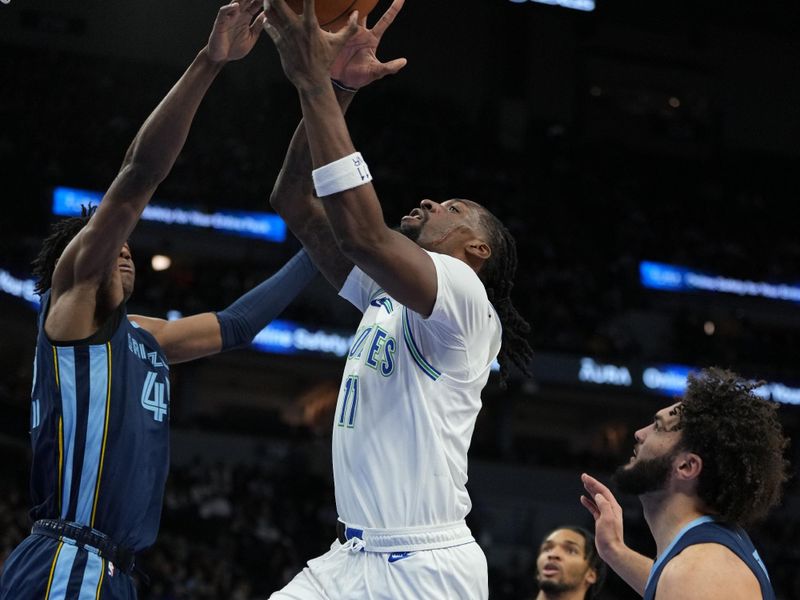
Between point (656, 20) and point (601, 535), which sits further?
point (656, 20)

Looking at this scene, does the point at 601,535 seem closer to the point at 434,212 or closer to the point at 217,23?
→ the point at 434,212

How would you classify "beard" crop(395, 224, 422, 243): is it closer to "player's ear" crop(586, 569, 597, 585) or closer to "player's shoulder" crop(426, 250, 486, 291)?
"player's shoulder" crop(426, 250, 486, 291)

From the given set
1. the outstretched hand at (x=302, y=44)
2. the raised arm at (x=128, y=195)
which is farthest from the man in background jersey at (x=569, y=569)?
the outstretched hand at (x=302, y=44)

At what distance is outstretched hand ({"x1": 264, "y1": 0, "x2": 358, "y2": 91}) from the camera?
3264mm

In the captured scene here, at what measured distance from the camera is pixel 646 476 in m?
3.85

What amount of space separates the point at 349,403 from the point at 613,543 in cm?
129

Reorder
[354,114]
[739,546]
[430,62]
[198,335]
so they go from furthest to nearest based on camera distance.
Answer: [430,62] < [354,114] < [198,335] < [739,546]

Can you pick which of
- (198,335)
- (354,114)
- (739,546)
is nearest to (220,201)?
(354,114)

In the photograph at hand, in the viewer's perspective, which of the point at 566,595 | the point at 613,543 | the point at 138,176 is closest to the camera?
the point at 138,176

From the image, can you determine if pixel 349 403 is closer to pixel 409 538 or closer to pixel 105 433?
pixel 409 538

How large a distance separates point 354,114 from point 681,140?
8.76m

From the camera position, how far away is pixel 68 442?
3.85 m

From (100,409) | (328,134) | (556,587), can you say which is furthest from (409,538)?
(556,587)

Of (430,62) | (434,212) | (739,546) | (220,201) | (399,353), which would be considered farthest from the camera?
(430,62)
